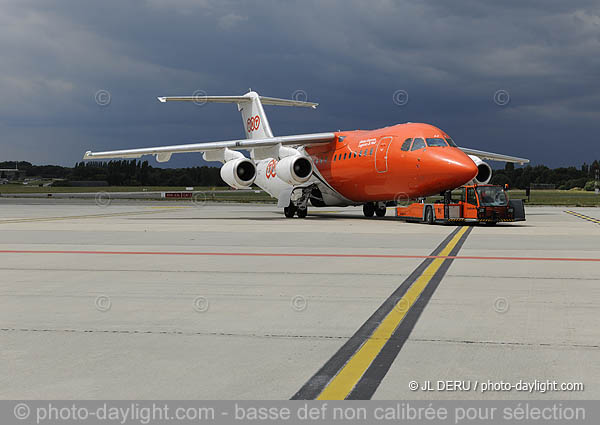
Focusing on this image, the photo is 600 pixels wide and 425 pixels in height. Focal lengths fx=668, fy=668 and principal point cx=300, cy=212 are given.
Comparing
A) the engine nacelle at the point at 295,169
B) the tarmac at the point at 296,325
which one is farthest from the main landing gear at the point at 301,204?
the tarmac at the point at 296,325

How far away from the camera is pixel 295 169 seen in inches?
1107

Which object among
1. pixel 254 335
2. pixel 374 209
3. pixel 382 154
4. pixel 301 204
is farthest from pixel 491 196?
pixel 254 335

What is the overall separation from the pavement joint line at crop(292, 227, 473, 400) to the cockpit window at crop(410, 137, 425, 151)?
15.2 metres

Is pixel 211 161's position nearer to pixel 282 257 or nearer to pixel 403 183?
pixel 403 183

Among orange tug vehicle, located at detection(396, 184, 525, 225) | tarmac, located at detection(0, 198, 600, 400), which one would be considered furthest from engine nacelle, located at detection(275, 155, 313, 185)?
tarmac, located at detection(0, 198, 600, 400)

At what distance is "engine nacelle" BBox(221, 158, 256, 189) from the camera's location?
97.3 feet

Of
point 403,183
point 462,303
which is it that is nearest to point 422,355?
point 462,303

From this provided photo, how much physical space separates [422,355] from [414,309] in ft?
6.64

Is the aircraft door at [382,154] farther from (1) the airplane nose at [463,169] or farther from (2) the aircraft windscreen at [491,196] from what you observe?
(2) the aircraft windscreen at [491,196]

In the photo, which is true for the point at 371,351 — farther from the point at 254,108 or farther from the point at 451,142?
the point at 254,108

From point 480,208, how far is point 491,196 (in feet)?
3.10

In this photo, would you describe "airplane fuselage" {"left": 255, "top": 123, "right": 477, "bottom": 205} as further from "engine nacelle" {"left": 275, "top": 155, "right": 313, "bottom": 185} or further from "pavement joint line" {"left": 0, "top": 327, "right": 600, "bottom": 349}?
"pavement joint line" {"left": 0, "top": 327, "right": 600, "bottom": 349}

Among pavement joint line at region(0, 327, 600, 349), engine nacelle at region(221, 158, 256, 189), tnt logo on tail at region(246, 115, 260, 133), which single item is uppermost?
tnt logo on tail at region(246, 115, 260, 133)

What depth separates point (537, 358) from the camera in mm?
5234
